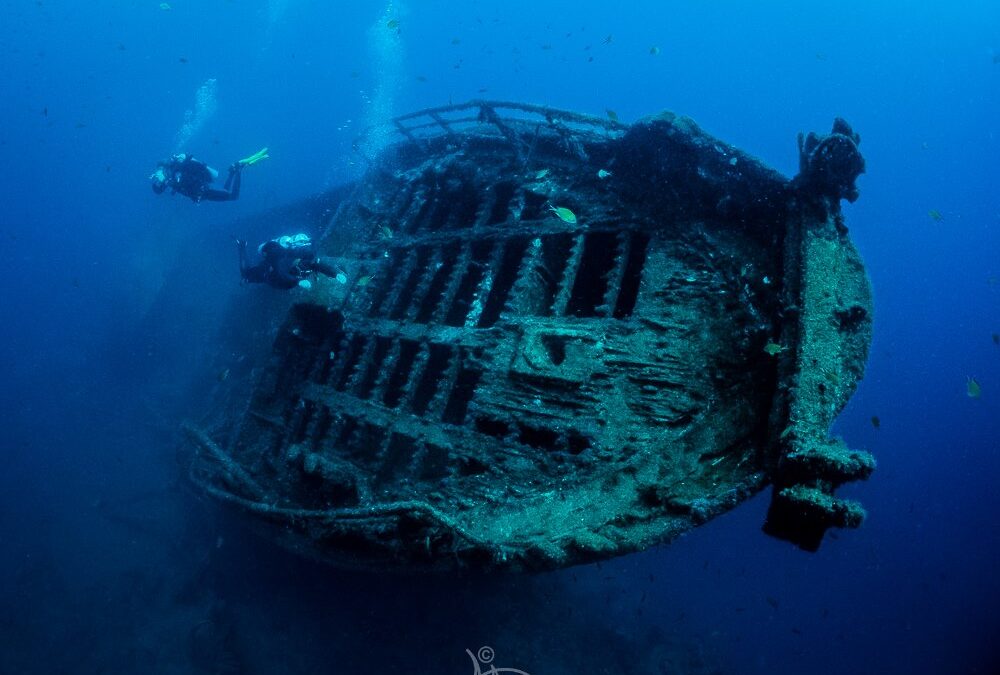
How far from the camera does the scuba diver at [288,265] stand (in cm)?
746

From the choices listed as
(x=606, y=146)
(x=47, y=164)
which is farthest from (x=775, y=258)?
(x=47, y=164)

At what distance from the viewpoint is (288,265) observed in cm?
751

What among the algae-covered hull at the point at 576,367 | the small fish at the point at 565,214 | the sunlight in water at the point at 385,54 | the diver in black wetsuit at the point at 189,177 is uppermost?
the sunlight in water at the point at 385,54

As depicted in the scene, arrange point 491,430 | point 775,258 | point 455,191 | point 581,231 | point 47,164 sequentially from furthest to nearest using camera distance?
point 47,164 → point 455,191 → point 581,231 → point 491,430 → point 775,258

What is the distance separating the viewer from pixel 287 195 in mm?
66812

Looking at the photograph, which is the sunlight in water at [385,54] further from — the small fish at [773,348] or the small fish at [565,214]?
the small fish at [773,348]

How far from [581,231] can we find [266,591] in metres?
8.38

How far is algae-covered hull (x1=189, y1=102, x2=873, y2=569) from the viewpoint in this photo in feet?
11.2

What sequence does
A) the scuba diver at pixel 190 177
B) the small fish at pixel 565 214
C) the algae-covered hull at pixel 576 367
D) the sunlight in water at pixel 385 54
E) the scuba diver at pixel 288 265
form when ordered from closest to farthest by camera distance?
the algae-covered hull at pixel 576 367
the small fish at pixel 565 214
the scuba diver at pixel 288 265
the scuba diver at pixel 190 177
the sunlight in water at pixel 385 54

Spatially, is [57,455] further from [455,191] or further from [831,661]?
[831,661]

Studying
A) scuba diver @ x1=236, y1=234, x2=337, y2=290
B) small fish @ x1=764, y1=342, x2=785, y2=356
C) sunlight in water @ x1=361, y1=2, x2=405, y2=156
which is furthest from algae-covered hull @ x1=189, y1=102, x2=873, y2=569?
sunlight in water @ x1=361, y1=2, x2=405, y2=156

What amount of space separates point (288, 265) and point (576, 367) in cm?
500

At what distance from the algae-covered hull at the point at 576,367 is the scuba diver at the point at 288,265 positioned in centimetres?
28

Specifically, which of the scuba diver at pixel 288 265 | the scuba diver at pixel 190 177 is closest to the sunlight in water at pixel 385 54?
the scuba diver at pixel 190 177
